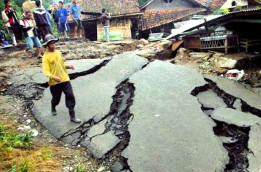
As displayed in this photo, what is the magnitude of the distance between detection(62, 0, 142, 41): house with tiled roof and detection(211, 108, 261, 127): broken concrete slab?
A: 11.3m

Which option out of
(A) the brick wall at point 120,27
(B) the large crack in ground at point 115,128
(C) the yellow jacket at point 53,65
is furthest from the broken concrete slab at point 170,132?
(A) the brick wall at point 120,27

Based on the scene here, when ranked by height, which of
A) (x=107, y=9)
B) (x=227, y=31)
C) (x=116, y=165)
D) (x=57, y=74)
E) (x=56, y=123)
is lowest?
(x=116, y=165)

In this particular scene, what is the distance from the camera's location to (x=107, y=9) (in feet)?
52.5

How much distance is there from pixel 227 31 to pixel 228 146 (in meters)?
6.33

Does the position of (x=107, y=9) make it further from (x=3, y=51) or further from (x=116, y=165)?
(x=116, y=165)

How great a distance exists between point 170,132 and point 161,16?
1614cm

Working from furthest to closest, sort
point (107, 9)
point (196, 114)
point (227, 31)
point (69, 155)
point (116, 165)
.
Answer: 1. point (107, 9)
2. point (227, 31)
3. point (196, 114)
4. point (69, 155)
5. point (116, 165)

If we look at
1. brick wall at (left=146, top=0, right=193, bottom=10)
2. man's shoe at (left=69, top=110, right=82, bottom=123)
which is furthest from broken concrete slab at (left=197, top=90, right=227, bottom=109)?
brick wall at (left=146, top=0, right=193, bottom=10)

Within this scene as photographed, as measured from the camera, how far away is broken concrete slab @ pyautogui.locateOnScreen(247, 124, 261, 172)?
3.17m

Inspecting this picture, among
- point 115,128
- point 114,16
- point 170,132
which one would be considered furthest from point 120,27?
point 170,132

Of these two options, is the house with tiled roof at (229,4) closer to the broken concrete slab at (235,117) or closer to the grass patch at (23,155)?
the broken concrete slab at (235,117)

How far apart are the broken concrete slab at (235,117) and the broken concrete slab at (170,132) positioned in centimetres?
30

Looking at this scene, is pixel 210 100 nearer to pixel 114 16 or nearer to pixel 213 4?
pixel 114 16

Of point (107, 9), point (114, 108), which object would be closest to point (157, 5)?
point (107, 9)
